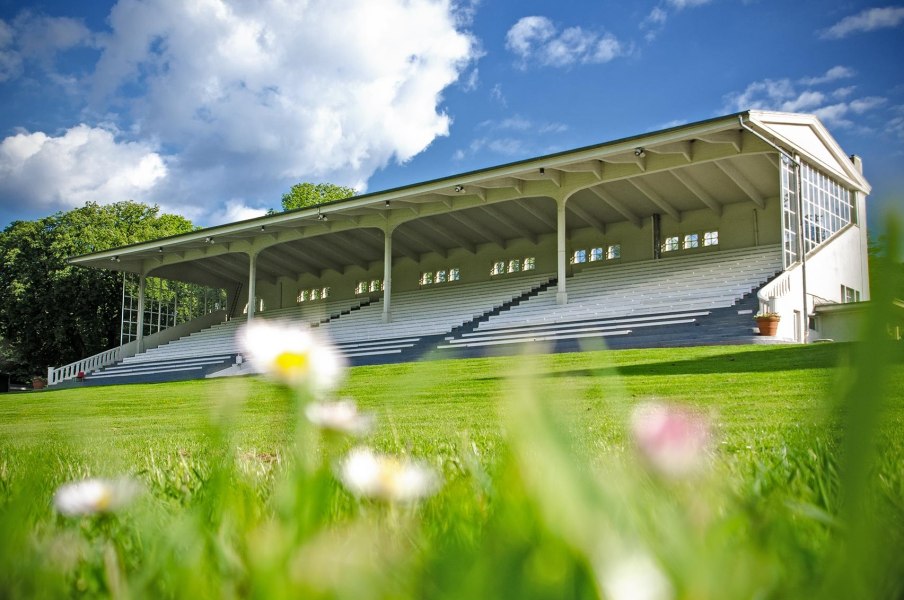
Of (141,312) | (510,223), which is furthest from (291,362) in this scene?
(141,312)

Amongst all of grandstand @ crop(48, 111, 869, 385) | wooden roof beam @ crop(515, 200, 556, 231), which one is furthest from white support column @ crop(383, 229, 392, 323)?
wooden roof beam @ crop(515, 200, 556, 231)

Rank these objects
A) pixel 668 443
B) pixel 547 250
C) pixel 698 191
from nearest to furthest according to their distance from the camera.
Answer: pixel 668 443
pixel 698 191
pixel 547 250

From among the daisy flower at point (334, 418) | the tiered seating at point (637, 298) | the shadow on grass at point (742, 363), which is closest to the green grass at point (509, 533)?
the daisy flower at point (334, 418)

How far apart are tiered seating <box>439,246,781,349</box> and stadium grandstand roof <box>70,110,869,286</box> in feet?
8.36

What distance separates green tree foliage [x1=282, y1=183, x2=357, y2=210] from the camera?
4766 cm

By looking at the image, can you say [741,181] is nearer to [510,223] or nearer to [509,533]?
[510,223]

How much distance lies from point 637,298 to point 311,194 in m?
30.8

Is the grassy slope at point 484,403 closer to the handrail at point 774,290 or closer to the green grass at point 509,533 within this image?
the green grass at point 509,533

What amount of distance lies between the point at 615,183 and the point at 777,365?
15.0 metres

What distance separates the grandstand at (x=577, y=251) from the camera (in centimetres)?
2005

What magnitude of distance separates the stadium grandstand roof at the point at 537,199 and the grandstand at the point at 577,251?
72 millimetres

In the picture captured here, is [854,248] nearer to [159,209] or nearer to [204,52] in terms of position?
[159,209]

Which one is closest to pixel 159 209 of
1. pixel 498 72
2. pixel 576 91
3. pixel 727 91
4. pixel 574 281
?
pixel 574 281

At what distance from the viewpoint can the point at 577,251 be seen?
30.4 m
